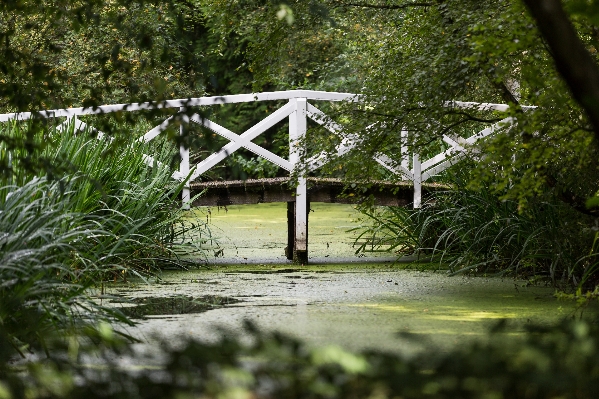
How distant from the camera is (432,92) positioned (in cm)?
668

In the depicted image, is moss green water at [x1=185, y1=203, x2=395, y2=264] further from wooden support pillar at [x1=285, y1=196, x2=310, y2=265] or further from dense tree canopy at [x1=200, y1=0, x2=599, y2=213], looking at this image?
dense tree canopy at [x1=200, y1=0, x2=599, y2=213]

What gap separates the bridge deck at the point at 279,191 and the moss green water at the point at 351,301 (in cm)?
54

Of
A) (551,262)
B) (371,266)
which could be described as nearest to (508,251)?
(551,262)

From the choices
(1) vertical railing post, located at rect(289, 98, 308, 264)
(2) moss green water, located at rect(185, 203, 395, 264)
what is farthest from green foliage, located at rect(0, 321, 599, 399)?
(1) vertical railing post, located at rect(289, 98, 308, 264)

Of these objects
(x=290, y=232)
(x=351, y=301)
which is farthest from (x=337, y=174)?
(x=290, y=232)

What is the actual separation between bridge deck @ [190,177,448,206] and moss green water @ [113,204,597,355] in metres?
0.54

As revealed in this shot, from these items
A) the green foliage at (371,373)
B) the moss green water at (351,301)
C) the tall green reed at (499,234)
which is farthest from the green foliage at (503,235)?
the green foliage at (371,373)

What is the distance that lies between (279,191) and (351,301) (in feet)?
9.64

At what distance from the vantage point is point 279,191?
30.8 feet

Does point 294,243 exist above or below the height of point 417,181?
below

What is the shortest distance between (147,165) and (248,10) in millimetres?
1493

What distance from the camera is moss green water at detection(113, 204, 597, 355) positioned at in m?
5.28

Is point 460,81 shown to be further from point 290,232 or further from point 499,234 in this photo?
point 290,232

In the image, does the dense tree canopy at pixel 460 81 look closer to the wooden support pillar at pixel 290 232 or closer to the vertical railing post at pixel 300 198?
the vertical railing post at pixel 300 198
